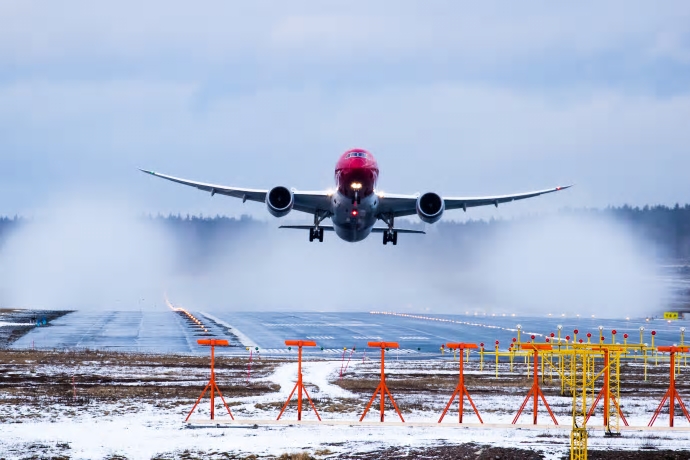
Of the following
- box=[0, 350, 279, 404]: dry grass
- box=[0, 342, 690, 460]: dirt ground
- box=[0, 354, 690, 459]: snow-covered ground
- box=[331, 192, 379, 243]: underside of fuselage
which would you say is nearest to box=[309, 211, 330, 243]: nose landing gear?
box=[331, 192, 379, 243]: underside of fuselage

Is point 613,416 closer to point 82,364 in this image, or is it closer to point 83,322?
point 82,364

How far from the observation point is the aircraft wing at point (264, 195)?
47.7 m

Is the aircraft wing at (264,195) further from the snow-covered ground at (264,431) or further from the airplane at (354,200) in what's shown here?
the snow-covered ground at (264,431)

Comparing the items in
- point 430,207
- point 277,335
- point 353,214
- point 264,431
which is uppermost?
point 430,207

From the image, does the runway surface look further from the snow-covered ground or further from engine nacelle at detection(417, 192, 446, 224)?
the snow-covered ground

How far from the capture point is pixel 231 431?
965 inches

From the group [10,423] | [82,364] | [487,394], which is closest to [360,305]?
[82,364]

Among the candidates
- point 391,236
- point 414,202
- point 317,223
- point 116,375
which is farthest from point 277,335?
point 116,375

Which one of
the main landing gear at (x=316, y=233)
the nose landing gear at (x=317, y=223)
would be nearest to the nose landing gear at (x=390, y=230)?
the nose landing gear at (x=317, y=223)

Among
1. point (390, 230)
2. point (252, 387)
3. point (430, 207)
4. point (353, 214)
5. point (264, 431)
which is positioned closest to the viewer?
point (264, 431)

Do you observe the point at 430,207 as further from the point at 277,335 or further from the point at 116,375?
the point at 277,335

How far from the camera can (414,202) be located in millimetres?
48781

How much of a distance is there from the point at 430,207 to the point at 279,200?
8.65 meters

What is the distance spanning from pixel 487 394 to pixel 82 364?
75.9 ft
